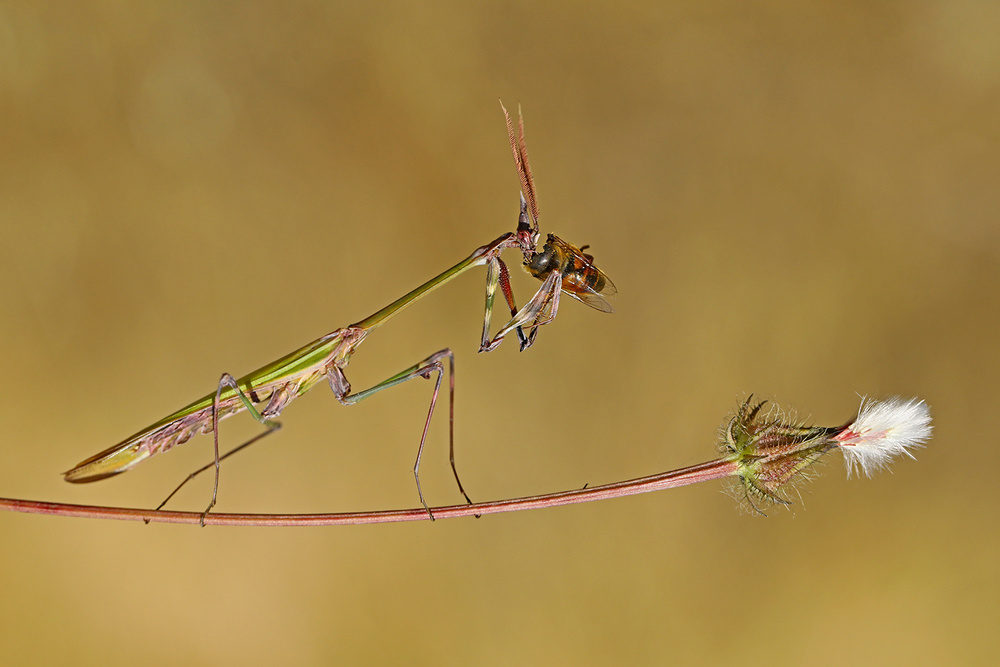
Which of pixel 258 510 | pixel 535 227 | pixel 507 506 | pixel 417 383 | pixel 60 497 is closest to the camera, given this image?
pixel 507 506

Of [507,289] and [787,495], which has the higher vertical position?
[507,289]

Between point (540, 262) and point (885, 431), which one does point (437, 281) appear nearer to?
point (540, 262)

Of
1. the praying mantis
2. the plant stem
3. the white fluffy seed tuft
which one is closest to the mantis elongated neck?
the praying mantis

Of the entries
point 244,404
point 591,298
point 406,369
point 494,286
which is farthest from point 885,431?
point 244,404

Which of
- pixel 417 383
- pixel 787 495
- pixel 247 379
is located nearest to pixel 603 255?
pixel 417 383

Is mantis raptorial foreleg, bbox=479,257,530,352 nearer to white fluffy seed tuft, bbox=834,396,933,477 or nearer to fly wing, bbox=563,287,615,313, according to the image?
fly wing, bbox=563,287,615,313

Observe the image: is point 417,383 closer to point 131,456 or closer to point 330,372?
point 330,372

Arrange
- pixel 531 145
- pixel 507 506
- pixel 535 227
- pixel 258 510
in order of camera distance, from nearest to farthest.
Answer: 1. pixel 507 506
2. pixel 535 227
3. pixel 258 510
4. pixel 531 145
